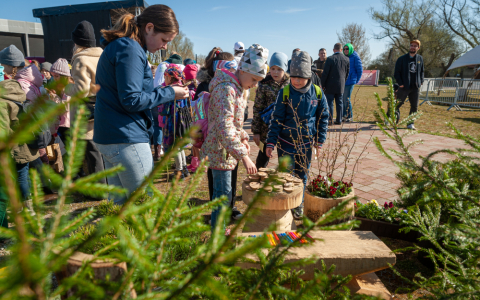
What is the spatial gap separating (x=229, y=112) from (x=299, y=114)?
122 cm

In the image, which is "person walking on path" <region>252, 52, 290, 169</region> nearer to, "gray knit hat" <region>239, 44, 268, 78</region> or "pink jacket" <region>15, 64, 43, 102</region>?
"gray knit hat" <region>239, 44, 268, 78</region>

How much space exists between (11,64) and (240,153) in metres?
4.06

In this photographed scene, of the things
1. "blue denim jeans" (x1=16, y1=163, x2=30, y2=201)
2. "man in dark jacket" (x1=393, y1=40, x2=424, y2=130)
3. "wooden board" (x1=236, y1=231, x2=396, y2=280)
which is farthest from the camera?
"man in dark jacket" (x1=393, y1=40, x2=424, y2=130)

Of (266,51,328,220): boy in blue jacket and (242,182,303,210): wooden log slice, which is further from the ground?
(266,51,328,220): boy in blue jacket

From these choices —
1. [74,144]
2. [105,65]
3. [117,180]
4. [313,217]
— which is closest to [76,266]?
[74,144]

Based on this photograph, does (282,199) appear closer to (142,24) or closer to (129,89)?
(129,89)

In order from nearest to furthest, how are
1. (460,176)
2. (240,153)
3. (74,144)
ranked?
(74,144) < (460,176) < (240,153)

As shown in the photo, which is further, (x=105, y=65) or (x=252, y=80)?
(x=252, y=80)

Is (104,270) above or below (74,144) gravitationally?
below

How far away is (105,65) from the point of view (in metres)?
2.03

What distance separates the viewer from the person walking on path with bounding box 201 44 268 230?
94.9 inches

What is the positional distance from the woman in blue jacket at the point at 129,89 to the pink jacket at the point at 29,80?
2787 mm

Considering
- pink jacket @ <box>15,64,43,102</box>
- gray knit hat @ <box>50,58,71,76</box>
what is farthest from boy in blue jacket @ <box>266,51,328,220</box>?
pink jacket @ <box>15,64,43,102</box>

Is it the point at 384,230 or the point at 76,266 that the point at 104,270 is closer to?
the point at 76,266
